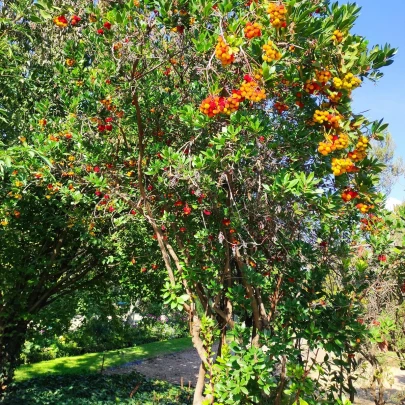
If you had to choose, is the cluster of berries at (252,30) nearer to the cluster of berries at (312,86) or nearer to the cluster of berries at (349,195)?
the cluster of berries at (312,86)

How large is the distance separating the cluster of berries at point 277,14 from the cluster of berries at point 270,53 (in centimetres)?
14

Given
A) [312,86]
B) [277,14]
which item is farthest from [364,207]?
[277,14]

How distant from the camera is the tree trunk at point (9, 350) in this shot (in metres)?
6.21

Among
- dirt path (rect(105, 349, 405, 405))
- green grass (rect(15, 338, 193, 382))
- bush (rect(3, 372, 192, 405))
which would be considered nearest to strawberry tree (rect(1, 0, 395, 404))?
bush (rect(3, 372, 192, 405))

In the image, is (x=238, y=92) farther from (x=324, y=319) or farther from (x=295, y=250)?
(x=324, y=319)

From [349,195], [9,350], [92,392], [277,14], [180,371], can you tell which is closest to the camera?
[277,14]

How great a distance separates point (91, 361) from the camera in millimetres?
10578

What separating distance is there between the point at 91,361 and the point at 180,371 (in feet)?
8.03

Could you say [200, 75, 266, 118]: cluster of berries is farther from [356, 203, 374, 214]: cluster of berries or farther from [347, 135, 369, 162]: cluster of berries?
[356, 203, 374, 214]: cluster of berries

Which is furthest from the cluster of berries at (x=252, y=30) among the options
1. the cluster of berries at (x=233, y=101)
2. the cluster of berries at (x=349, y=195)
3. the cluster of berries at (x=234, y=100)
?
the cluster of berries at (x=349, y=195)

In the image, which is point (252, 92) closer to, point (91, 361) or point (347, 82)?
point (347, 82)

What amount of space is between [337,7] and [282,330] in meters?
2.77

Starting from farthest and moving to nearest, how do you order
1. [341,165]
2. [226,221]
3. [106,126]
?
1. [106,126]
2. [226,221]
3. [341,165]

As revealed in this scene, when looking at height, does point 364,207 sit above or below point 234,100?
below
